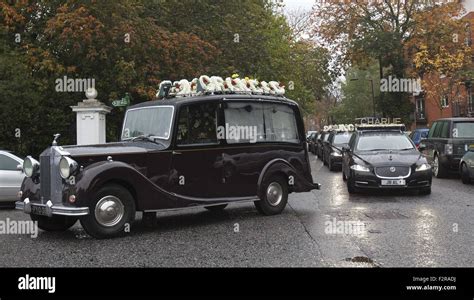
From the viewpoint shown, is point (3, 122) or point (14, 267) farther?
point (3, 122)

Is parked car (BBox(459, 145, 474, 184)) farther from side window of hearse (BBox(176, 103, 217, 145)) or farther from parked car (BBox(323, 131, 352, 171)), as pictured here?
side window of hearse (BBox(176, 103, 217, 145))

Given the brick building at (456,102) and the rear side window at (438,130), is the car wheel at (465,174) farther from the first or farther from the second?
the brick building at (456,102)

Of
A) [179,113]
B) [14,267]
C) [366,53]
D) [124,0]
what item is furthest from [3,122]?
[366,53]

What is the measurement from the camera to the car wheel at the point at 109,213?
802 cm

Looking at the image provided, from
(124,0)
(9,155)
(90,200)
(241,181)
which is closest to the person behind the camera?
(90,200)

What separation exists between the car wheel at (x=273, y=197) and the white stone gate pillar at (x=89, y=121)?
349 inches

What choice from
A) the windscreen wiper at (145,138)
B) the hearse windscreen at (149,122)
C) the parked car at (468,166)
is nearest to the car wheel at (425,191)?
the parked car at (468,166)

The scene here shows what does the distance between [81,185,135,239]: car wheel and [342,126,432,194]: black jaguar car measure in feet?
20.7

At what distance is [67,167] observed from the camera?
313 inches

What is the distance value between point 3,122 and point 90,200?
40.8ft

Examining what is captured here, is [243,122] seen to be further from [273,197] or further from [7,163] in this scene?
[7,163]

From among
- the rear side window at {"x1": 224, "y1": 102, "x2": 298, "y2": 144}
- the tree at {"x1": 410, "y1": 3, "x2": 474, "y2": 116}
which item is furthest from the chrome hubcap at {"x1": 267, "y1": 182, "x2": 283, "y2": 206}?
the tree at {"x1": 410, "y1": 3, "x2": 474, "y2": 116}

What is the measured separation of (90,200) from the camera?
792 centimetres
